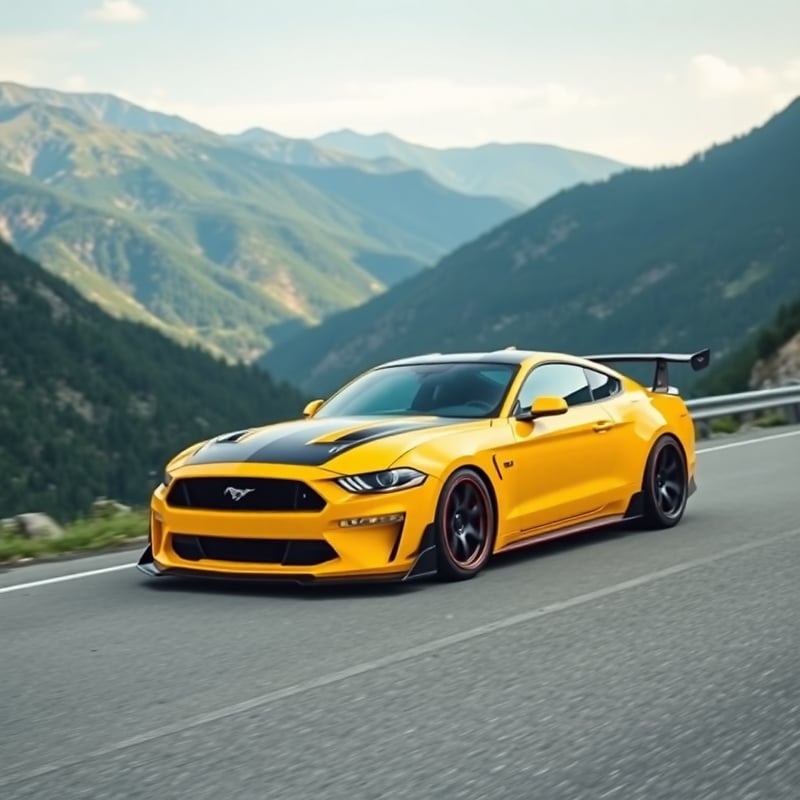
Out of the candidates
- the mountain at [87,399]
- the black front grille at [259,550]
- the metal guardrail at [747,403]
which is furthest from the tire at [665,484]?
the mountain at [87,399]

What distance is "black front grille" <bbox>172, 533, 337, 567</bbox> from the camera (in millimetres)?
8039

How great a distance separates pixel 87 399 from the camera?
477ft

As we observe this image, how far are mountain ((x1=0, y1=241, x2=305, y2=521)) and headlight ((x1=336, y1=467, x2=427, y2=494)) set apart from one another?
10375cm

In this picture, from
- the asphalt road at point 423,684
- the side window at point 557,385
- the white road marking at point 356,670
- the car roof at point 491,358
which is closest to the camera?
the asphalt road at point 423,684

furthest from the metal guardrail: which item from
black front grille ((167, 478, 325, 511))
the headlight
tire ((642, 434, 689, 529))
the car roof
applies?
black front grille ((167, 478, 325, 511))

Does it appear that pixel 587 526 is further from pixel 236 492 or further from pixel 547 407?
pixel 236 492

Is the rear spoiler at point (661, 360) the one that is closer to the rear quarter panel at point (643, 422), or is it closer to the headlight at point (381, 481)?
the rear quarter panel at point (643, 422)

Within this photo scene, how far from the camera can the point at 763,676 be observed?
598cm

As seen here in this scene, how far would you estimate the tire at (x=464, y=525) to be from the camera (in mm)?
8328

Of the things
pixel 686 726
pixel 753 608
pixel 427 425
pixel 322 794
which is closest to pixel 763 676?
pixel 686 726

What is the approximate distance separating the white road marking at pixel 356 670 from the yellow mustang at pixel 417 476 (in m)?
0.83

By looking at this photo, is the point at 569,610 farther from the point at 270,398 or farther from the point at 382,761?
the point at 270,398

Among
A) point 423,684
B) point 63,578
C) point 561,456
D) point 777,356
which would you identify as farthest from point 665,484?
point 777,356

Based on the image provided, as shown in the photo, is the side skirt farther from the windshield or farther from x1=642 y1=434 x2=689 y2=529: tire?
the windshield
